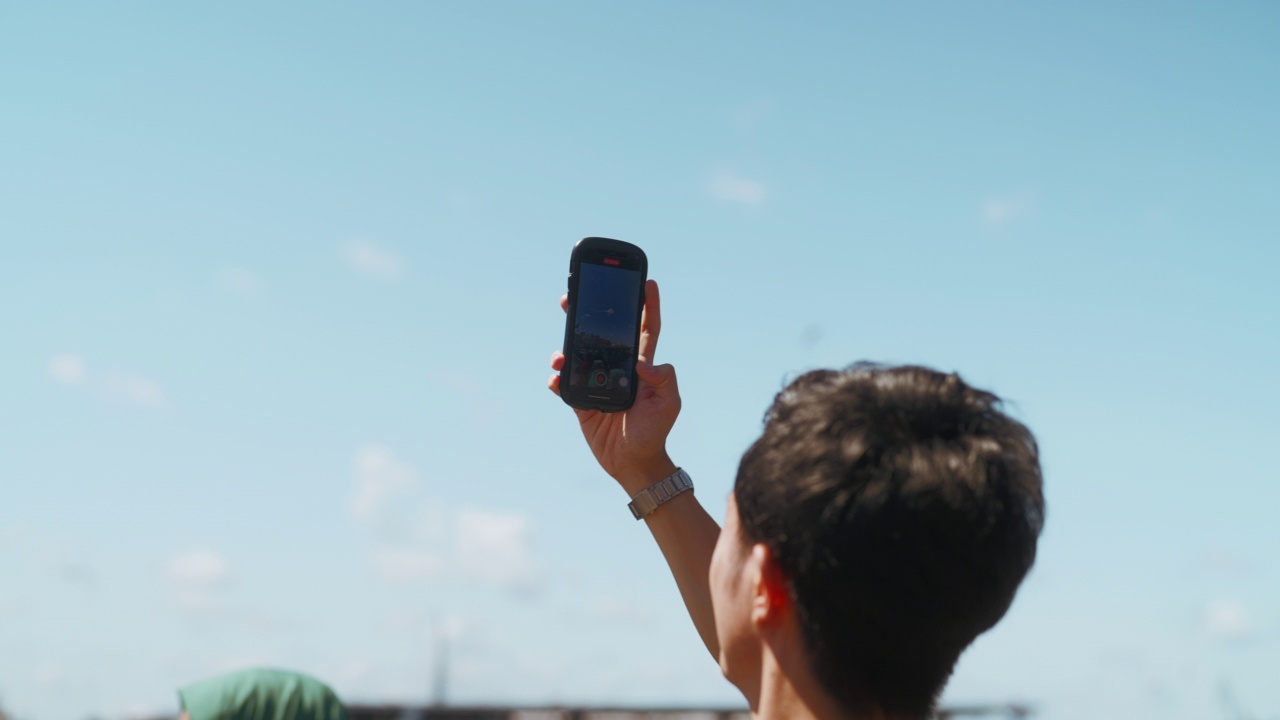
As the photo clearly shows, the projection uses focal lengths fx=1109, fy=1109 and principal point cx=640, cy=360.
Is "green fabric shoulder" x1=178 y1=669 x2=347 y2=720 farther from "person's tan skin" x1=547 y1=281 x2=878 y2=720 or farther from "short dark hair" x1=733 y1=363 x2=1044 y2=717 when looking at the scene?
"short dark hair" x1=733 y1=363 x2=1044 y2=717

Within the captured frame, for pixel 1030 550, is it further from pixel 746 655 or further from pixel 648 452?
pixel 648 452

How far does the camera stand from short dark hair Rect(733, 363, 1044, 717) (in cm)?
185

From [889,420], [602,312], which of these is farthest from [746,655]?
[602,312]

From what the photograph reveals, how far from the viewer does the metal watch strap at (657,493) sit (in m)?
2.96

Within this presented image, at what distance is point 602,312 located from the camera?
3285mm

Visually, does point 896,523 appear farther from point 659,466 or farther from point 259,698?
point 259,698

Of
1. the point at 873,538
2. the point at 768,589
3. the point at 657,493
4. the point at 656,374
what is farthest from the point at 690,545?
the point at 873,538

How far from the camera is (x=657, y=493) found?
2965 millimetres

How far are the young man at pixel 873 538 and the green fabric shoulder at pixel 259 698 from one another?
2.70 meters

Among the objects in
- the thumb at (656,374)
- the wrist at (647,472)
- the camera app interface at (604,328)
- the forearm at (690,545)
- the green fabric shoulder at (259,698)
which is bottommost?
the green fabric shoulder at (259,698)

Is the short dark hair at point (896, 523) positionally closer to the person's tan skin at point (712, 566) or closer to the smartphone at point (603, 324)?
the person's tan skin at point (712, 566)

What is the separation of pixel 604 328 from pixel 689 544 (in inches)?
27.4

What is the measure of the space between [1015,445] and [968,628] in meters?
0.33

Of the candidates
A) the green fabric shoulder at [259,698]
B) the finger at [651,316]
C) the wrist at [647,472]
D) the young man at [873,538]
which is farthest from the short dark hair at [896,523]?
the green fabric shoulder at [259,698]
